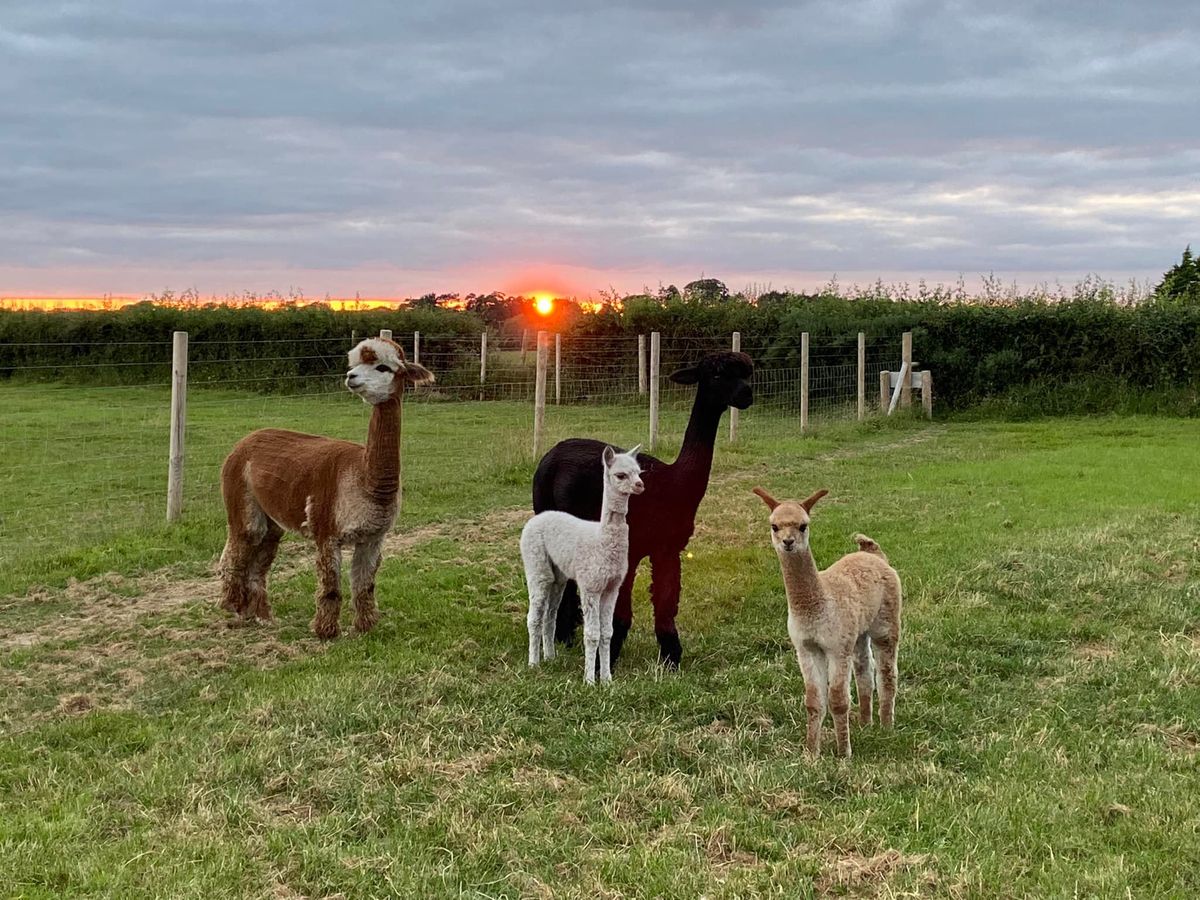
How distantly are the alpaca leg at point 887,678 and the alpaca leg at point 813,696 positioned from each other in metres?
0.43

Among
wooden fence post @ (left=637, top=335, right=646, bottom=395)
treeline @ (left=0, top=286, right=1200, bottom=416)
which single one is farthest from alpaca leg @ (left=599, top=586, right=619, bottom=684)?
wooden fence post @ (left=637, top=335, right=646, bottom=395)

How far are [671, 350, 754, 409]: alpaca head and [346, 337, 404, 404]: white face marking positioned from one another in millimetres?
→ 1811

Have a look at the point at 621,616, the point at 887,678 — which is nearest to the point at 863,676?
the point at 887,678

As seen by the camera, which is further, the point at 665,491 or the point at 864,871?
the point at 665,491

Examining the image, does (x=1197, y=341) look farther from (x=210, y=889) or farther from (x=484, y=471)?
(x=210, y=889)

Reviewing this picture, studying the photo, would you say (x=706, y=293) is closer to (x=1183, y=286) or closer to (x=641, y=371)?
(x=641, y=371)

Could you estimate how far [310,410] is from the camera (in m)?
20.5

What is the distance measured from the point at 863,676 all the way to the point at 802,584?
2.80 ft

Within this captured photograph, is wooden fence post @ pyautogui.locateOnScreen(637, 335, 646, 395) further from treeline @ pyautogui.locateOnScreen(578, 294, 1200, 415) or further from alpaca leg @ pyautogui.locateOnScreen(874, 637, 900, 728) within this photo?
alpaca leg @ pyautogui.locateOnScreen(874, 637, 900, 728)

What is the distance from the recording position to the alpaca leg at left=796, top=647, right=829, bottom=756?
448cm

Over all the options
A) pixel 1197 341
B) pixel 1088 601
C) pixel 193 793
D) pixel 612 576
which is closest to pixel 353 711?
pixel 193 793

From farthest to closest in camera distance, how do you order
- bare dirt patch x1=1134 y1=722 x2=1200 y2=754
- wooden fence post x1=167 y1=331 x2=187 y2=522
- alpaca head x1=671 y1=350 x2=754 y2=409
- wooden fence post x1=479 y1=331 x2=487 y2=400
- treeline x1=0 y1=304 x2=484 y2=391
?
treeline x1=0 y1=304 x2=484 y2=391 < wooden fence post x1=479 y1=331 x2=487 y2=400 < wooden fence post x1=167 y1=331 x2=187 y2=522 < alpaca head x1=671 y1=350 x2=754 y2=409 < bare dirt patch x1=1134 y1=722 x2=1200 y2=754

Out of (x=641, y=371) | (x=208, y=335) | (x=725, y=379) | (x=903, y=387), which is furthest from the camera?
(x=208, y=335)

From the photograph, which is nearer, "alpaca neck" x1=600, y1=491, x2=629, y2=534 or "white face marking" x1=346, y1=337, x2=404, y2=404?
"alpaca neck" x1=600, y1=491, x2=629, y2=534
